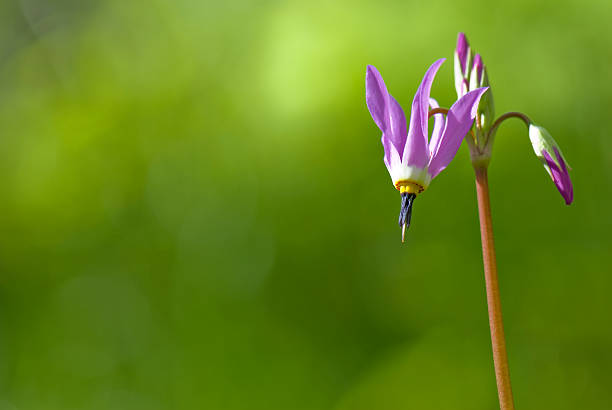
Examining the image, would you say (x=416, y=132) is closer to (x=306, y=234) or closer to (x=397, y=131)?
(x=397, y=131)

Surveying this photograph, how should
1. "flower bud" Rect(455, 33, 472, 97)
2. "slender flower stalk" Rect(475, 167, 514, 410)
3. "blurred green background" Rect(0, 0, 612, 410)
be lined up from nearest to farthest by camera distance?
"slender flower stalk" Rect(475, 167, 514, 410) < "flower bud" Rect(455, 33, 472, 97) < "blurred green background" Rect(0, 0, 612, 410)

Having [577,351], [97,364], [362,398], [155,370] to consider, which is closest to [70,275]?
[97,364]

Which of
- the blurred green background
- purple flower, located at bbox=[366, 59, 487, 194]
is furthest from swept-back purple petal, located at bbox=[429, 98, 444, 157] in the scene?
the blurred green background

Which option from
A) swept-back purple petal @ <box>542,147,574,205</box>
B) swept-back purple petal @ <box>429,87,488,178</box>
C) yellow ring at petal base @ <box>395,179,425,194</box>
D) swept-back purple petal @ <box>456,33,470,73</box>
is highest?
swept-back purple petal @ <box>456,33,470,73</box>

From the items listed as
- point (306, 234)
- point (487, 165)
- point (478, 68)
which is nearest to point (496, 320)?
point (487, 165)

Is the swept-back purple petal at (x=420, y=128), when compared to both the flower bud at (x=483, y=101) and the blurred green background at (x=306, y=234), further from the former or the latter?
the blurred green background at (x=306, y=234)

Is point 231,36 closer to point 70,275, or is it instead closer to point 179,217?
point 179,217

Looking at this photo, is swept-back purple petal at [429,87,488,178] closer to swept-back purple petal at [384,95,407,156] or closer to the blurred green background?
swept-back purple petal at [384,95,407,156]

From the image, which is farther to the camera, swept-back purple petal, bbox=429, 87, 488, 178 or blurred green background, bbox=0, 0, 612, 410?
blurred green background, bbox=0, 0, 612, 410
